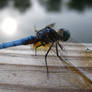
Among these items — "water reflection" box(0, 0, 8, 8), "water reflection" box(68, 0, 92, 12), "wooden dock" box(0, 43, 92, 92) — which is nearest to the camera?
"wooden dock" box(0, 43, 92, 92)

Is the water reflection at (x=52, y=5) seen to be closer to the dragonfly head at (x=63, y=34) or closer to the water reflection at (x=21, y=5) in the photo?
the water reflection at (x=21, y=5)

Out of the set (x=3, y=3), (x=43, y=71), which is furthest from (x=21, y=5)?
(x=43, y=71)

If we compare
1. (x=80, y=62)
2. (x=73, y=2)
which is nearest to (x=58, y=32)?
(x=80, y=62)

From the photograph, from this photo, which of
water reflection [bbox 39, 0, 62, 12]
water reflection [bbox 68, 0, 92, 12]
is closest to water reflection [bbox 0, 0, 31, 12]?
water reflection [bbox 39, 0, 62, 12]

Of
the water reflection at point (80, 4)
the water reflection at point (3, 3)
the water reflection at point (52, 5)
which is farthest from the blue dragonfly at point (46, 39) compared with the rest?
the water reflection at point (3, 3)

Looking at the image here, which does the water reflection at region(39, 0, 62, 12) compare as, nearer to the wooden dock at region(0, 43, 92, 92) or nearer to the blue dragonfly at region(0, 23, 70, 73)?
the blue dragonfly at region(0, 23, 70, 73)
